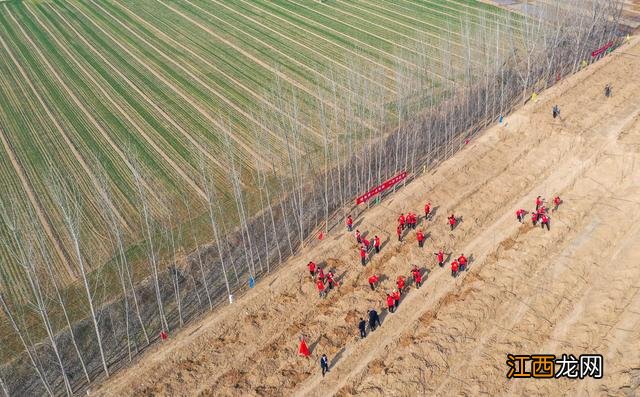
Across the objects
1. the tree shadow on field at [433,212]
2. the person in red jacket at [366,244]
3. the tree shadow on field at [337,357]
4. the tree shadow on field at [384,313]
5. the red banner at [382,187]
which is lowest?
the tree shadow on field at [337,357]

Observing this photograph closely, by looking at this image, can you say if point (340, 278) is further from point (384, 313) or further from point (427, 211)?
point (427, 211)

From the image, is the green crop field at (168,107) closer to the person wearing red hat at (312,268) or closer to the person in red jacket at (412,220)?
the person wearing red hat at (312,268)

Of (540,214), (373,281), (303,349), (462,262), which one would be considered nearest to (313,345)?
(303,349)

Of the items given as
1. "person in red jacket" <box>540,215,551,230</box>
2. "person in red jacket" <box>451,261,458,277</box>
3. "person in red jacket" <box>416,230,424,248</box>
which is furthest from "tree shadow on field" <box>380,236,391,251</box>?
"person in red jacket" <box>540,215,551,230</box>

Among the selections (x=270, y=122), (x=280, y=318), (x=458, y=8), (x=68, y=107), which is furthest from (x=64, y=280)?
(x=458, y=8)

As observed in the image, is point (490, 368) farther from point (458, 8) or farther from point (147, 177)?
point (458, 8)

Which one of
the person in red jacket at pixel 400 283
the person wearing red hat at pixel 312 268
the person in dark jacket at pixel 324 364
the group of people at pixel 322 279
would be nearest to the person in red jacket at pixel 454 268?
the person in red jacket at pixel 400 283
